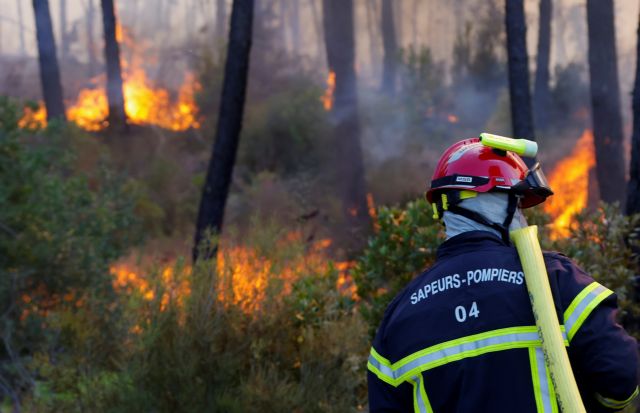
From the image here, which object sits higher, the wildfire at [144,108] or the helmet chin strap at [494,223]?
the helmet chin strap at [494,223]

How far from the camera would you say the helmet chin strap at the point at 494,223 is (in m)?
2.82

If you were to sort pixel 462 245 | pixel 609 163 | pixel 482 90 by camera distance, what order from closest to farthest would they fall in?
pixel 462 245, pixel 609 163, pixel 482 90

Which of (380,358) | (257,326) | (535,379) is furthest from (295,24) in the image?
(535,379)

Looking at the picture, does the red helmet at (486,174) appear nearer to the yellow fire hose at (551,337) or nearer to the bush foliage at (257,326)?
the yellow fire hose at (551,337)

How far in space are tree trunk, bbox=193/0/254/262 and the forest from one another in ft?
0.11

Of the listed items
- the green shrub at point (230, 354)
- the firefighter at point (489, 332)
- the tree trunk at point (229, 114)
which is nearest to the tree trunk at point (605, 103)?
the tree trunk at point (229, 114)

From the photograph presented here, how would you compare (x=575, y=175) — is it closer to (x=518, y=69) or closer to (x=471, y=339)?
(x=518, y=69)

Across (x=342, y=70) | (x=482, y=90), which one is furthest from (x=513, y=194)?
(x=482, y=90)

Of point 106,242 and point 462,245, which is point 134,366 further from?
A: point 106,242

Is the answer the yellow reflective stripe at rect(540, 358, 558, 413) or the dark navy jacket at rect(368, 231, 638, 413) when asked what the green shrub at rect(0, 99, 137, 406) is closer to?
the dark navy jacket at rect(368, 231, 638, 413)

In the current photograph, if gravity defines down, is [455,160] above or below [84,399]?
above

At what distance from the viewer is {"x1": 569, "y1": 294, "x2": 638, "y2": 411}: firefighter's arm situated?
2.47 meters

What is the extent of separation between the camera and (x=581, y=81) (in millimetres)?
28484

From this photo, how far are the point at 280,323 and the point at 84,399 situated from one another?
147 cm
